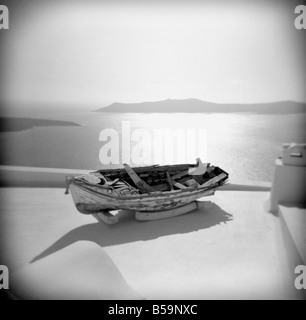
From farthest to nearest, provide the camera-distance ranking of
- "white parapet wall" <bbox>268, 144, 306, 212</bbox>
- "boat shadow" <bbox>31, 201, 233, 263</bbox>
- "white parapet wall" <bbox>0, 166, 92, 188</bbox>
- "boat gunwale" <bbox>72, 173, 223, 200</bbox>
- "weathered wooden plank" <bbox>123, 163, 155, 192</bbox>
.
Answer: "white parapet wall" <bbox>0, 166, 92, 188</bbox>
"weathered wooden plank" <bbox>123, 163, 155, 192</bbox>
"white parapet wall" <bbox>268, 144, 306, 212</bbox>
"boat gunwale" <bbox>72, 173, 223, 200</bbox>
"boat shadow" <bbox>31, 201, 233, 263</bbox>

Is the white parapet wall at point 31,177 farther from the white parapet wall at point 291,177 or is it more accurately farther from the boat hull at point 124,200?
the white parapet wall at point 291,177

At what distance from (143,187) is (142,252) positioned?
191 centimetres

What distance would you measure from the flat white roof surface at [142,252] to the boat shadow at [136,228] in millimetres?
18

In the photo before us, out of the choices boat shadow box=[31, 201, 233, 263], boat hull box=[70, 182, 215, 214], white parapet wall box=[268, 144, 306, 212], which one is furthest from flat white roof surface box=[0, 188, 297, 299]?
white parapet wall box=[268, 144, 306, 212]

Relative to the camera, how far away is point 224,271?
13.0 ft

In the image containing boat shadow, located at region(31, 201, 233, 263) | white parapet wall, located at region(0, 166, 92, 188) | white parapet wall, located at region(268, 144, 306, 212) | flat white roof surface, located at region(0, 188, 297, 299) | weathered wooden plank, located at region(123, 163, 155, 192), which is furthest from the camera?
white parapet wall, located at region(0, 166, 92, 188)

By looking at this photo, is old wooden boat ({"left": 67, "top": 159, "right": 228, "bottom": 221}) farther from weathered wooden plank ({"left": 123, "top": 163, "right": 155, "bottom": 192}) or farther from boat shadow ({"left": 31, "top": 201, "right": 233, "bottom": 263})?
boat shadow ({"left": 31, "top": 201, "right": 233, "bottom": 263})

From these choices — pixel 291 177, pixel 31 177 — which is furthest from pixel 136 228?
pixel 31 177

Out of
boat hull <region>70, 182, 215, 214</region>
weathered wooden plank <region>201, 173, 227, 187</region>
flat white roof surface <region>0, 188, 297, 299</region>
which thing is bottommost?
flat white roof surface <region>0, 188, 297, 299</region>

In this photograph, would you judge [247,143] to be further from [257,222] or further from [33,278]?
[33,278]

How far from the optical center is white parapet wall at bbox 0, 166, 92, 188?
301 inches

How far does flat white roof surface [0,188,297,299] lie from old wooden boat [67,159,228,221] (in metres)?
0.37

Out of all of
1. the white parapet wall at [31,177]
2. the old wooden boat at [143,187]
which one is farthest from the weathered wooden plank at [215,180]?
the white parapet wall at [31,177]

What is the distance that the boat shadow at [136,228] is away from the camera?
4.95 meters
